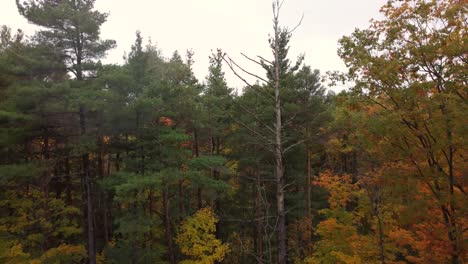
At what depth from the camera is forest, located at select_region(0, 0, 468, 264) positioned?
10.1 meters

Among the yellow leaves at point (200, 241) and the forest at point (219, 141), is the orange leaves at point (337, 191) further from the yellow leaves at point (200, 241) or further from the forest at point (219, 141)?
the yellow leaves at point (200, 241)

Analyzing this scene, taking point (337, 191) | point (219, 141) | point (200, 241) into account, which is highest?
point (219, 141)

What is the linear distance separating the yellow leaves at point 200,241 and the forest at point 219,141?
0.08 m

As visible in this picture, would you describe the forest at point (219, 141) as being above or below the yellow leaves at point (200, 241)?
above

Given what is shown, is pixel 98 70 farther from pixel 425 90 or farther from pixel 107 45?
pixel 425 90

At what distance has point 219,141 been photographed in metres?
26.2

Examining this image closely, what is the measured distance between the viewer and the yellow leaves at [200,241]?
18.4m

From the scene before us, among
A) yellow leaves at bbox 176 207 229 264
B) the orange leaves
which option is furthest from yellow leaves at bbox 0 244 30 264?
the orange leaves

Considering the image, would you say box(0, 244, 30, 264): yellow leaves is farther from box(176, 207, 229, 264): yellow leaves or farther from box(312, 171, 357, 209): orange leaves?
box(312, 171, 357, 209): orange leaves

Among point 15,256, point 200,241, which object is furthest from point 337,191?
point 15,256

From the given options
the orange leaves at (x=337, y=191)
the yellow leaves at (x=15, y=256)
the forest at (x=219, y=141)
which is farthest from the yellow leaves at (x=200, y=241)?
the yellow leaves at (x=15, y=256)

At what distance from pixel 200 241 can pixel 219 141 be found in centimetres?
932

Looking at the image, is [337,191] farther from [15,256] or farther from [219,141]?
[15,256]

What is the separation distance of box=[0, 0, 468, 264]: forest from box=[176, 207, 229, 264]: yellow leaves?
8 cm
